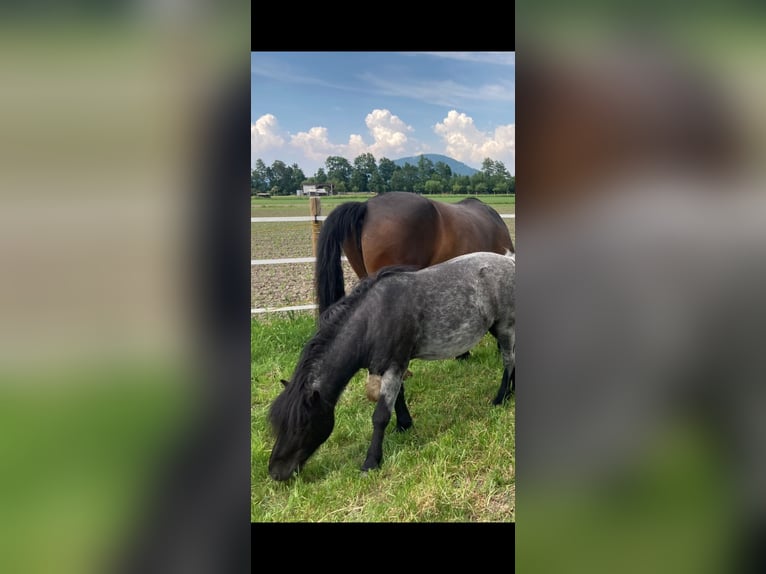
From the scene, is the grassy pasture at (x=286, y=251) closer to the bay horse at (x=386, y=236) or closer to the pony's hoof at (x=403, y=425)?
the bay horse at (x=386, y=236)

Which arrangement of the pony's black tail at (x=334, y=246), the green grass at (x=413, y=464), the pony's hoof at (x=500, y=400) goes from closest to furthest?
1. the green grass at (x=413, y=464)
2. the pony's hoof at (x=500, y=400)
3. the pony's black tail at (x=334, y=246)

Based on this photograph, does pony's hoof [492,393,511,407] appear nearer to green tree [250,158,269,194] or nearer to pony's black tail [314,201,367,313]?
pony's black tail [314,201,367,313]

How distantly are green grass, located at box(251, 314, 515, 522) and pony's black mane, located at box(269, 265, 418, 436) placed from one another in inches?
5.9

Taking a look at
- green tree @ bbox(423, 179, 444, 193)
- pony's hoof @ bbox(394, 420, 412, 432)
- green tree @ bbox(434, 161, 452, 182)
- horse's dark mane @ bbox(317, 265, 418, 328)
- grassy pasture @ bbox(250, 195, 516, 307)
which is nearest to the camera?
horse's dark mane @ bbox(317, 265, 418, 328)

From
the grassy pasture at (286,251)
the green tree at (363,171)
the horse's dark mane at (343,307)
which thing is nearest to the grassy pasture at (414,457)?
the horse's dark mane at (343,307)

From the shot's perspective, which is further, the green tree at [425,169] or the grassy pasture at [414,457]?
the green tree at [425,169]

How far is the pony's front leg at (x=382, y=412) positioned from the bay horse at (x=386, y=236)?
96cm

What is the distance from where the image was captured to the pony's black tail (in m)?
3.12

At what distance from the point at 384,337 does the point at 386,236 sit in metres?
1.23

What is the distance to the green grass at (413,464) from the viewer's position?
1.86 meters

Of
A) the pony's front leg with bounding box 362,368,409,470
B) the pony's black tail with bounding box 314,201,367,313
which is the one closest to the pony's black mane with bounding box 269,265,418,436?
the pony's front leg with bounding box 362,368,409,470
